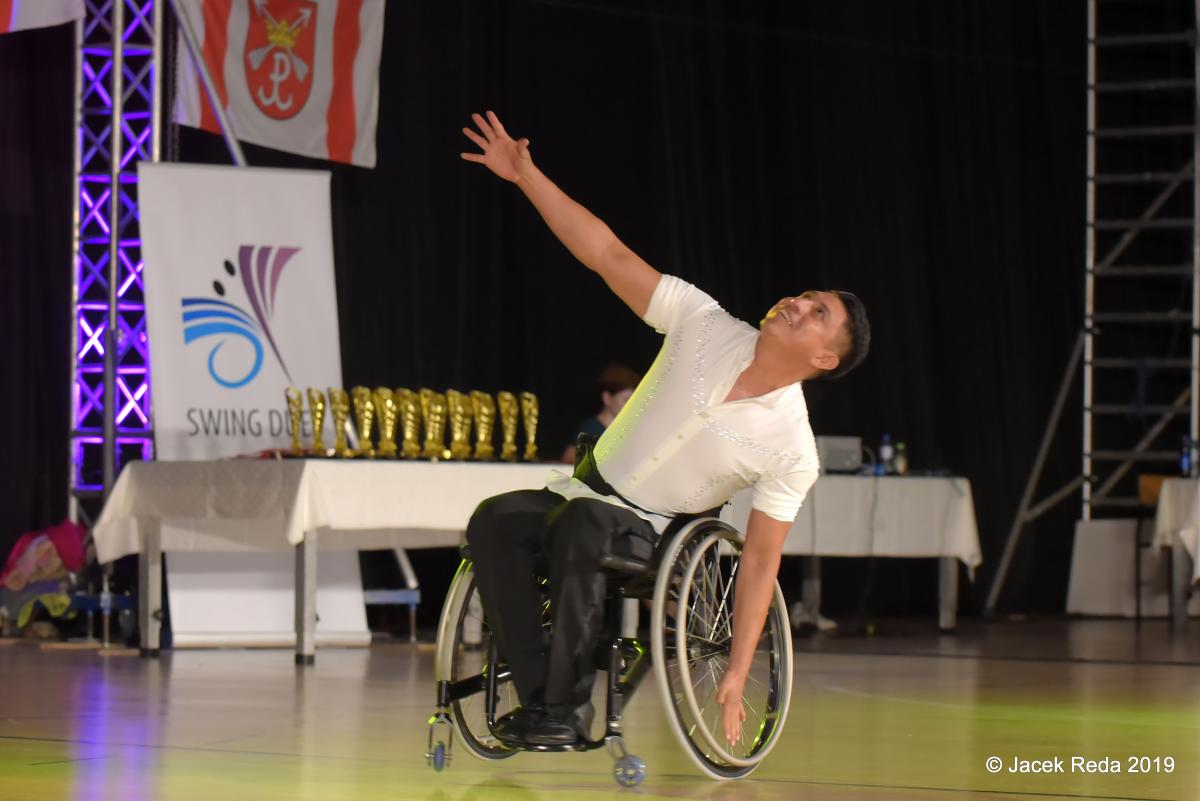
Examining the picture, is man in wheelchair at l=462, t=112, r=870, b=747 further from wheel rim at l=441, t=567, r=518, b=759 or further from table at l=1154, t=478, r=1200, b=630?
table at l=1154, t=478, r=1200, b=630

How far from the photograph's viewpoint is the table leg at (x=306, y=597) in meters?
5.45

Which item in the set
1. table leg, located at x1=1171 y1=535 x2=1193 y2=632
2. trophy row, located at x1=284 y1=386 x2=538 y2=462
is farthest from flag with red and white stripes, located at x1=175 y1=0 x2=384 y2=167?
table leg, located at x1=1171 y1=535 x2=1193 y2=632

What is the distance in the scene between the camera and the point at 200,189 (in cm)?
605

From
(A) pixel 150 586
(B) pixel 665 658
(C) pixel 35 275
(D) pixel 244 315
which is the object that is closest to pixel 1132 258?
(D) pixel 244 315

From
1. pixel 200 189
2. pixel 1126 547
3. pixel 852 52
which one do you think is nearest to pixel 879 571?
pixel 1126 547

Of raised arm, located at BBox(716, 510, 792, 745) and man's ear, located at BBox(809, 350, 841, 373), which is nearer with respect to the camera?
raised arm, located at BBox(716, 510, 792, 745)

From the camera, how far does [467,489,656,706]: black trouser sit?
108 inches

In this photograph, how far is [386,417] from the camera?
574cm

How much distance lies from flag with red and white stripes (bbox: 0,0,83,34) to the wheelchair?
3.72 m

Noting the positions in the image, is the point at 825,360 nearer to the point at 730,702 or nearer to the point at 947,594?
the point at 730,702

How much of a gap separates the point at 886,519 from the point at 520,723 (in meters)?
4.85

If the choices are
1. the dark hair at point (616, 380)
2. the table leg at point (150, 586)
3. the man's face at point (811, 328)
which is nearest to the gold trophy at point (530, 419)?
the dark hair at point (616, 380)

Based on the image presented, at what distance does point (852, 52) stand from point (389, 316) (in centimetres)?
280

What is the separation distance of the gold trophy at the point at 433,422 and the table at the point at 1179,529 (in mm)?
3432
